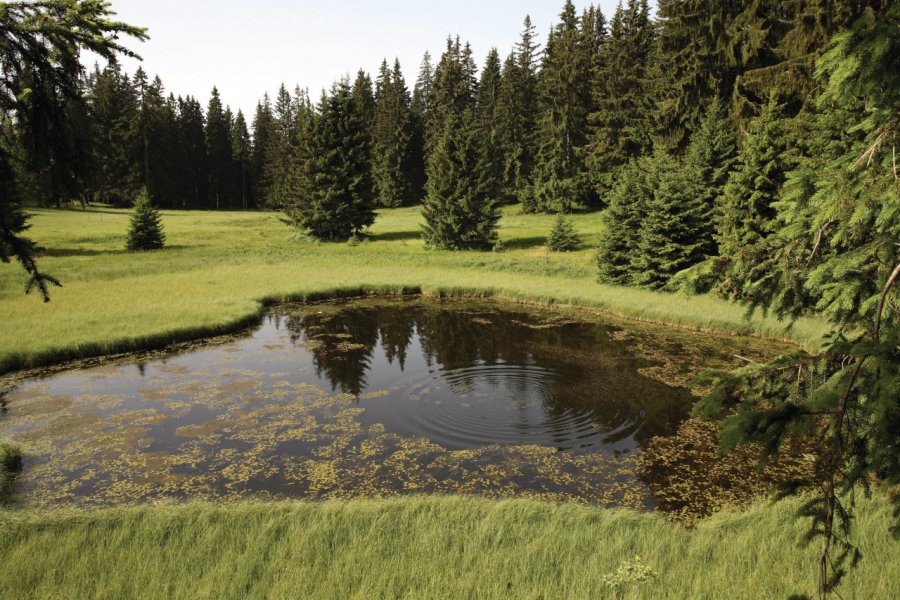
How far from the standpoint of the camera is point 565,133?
5459 centimetres

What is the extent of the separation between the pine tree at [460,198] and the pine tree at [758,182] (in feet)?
64.9

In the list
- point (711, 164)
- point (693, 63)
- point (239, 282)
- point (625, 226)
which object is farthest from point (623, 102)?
Answer: point (239, 282)

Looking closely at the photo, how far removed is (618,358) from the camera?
1745 cm

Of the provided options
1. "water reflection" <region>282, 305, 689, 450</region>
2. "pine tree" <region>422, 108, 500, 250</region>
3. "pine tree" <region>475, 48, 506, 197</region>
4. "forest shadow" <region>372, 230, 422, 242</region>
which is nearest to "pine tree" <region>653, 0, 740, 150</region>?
"pine tree" <region>422, 108, 500, 250</region>

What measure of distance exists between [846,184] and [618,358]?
1381 cm

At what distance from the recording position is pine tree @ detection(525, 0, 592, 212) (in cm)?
5369

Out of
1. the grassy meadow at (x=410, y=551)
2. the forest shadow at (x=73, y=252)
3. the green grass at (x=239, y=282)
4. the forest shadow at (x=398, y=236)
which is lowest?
the grassy meadow at (x=410, y=551)

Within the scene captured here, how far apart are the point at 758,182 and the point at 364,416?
2054 centimetres

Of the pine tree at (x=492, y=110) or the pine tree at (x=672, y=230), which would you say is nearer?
the pine tree at (x=672, y=230)

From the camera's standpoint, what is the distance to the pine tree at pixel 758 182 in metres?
22.9

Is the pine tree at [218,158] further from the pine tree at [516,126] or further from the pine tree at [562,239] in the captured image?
the pine tree at [562,239]

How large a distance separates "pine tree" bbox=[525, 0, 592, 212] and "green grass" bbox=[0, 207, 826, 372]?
4.56 m

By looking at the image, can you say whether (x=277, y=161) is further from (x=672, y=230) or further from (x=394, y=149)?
(x=672, y=230)

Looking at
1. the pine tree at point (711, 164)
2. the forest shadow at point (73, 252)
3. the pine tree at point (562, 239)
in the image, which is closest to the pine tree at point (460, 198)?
the pine tree at point (562, 239)
